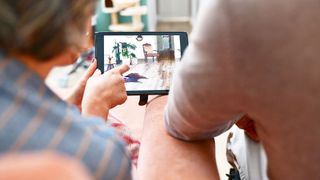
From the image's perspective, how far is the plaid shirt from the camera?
353 millimetres

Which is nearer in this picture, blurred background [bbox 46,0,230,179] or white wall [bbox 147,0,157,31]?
blurred background [bbox 46,0,230,179]

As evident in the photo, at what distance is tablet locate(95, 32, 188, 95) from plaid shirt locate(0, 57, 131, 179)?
0.46 metres

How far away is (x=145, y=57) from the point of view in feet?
3.03

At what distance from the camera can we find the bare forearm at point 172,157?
72cm

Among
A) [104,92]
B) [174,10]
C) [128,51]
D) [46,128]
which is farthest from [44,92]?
[174,10]

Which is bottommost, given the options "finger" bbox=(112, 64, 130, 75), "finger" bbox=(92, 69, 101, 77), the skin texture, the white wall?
the skin texture

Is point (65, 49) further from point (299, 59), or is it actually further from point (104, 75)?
point (104, 75)

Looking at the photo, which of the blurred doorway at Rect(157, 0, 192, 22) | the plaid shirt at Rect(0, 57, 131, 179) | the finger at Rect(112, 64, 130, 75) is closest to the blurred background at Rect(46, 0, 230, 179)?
the blurred doorway at Rect(157, 0, 192, 22)

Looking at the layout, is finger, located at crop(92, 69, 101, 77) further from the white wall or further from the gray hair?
the white wall

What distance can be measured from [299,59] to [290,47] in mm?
21

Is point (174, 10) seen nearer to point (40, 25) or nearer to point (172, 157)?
point (172, 157)

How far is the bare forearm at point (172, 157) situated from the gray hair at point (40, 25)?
1.24ft

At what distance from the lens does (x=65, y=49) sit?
40 centimetres

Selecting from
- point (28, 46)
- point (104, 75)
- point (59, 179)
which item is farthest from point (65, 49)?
point (104, 75)
